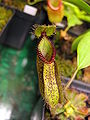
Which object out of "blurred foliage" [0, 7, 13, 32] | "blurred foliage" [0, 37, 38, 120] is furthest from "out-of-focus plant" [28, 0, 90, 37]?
"blurred foliage" [0, 37, 38, 120]

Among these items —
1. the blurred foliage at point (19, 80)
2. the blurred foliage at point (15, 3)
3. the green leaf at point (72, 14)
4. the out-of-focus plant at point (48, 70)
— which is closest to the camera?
the out-of-focus plant at point (48, 70)

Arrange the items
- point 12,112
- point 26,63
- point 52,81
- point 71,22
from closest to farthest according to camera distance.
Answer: point 52,81 → point 12,112 → point 71,22 → point 26,63

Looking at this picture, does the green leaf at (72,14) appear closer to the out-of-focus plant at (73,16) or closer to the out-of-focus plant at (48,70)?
the out-of-focus plant at (73,16)

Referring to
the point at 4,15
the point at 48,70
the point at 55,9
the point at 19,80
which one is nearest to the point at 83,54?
the point at 48,70

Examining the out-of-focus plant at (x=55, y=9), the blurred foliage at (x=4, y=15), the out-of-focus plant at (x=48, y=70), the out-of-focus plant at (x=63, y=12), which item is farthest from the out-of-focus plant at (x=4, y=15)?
the out-of-focus plant at (x=48, y=70)

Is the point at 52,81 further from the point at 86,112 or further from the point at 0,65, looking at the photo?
→ the point at 0,65

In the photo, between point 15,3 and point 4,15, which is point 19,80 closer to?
point 4,15

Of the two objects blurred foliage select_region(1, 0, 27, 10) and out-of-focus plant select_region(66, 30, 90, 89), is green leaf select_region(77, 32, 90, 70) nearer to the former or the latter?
out-of-focus plant select_region(66, 30, 90, 89)

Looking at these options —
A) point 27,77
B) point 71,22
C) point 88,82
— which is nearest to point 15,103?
point 27,77
